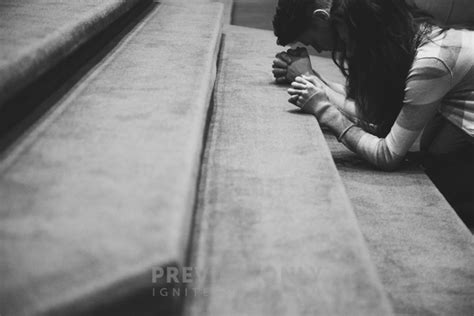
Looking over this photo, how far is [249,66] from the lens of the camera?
1688mm

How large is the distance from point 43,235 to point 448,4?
2.38m

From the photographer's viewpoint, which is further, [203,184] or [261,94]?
[261,94]

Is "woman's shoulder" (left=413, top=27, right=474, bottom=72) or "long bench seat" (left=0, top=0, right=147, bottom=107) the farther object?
"woman's shoulder" (left=413, top=27, right=474, bottom=72)

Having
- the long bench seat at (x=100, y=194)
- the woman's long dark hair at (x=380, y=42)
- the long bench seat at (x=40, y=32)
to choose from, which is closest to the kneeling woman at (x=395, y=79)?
the woman's long dark hair at (x=380, y=42)

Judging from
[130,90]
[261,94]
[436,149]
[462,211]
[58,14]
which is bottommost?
[462,211]

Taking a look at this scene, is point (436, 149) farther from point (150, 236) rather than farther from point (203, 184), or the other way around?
point (150, 236)

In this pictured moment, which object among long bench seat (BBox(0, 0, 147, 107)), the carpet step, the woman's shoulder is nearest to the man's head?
the woman's shoulder

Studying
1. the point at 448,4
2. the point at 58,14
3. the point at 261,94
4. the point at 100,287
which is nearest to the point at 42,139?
the point at 100,287

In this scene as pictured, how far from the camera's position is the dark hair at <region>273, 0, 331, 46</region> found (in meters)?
1.17

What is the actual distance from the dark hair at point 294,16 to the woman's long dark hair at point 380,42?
6 cm

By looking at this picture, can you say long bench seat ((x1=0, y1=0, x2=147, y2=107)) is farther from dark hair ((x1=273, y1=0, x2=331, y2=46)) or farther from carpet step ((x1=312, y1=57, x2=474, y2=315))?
carpet step ((x1=312, y1=57, x2=474, y2=315))

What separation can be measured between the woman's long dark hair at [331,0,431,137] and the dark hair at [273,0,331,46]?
2.4 inches

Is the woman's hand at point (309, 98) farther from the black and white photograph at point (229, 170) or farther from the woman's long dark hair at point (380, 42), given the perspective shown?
the woman's long dark hair at point (380, 42)

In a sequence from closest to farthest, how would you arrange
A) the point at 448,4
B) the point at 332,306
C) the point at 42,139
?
the point at 332,306 → the point at 42,139 → the point at 448,4
